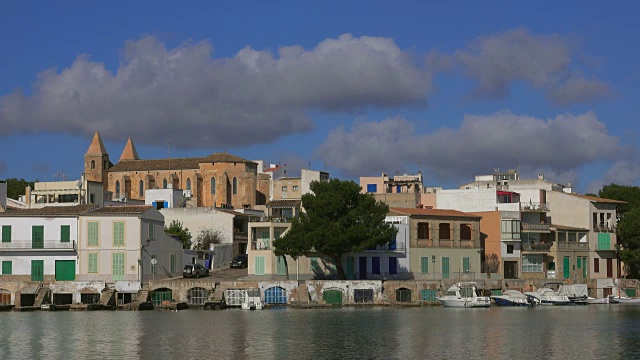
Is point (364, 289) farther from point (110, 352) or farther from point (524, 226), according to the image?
point (110, 352)

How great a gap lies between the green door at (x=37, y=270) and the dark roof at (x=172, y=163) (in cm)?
6140

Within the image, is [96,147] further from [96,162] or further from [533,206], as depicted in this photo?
[533,206]

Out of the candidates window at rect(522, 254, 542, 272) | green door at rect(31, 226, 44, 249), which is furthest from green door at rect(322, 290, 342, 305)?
window at rect(522, 254, 542, 272)

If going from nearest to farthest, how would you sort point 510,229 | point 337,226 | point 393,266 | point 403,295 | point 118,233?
point 337,226, point 118,233, point 403,295, point 393,266, point 510,229

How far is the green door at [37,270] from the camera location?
80125mm

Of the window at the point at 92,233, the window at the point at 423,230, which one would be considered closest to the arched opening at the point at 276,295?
the window at the point at 92,233

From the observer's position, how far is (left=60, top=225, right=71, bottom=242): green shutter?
263ft

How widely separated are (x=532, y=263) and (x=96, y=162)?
3276 inches

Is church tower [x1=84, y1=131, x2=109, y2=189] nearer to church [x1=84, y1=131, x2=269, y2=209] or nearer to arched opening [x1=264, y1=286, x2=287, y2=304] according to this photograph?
church [x1=84, y1=131, x2=269, y2=209]

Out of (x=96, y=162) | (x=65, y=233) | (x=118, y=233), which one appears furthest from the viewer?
(x=96, y=162)

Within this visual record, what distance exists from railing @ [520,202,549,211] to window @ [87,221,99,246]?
36.8 meters

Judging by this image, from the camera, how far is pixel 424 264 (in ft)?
285

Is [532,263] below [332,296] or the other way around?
the other way around

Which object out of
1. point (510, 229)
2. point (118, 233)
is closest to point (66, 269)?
point (118, 233)
